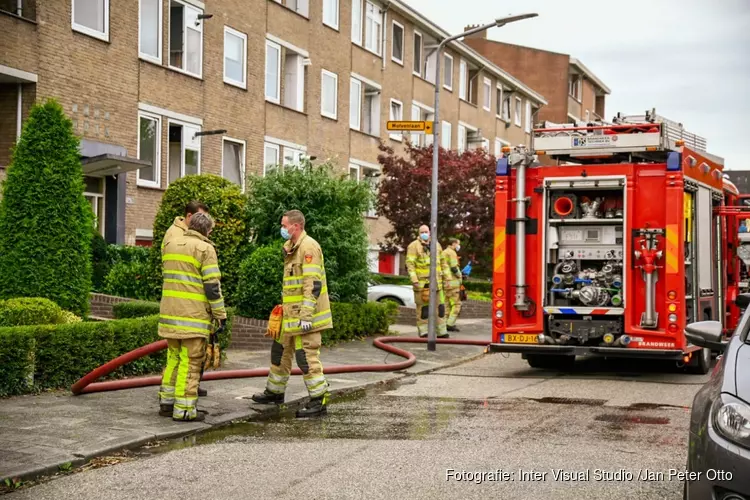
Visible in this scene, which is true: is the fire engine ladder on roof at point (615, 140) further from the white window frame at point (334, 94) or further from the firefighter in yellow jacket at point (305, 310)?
the white window frame at point (334, 94)

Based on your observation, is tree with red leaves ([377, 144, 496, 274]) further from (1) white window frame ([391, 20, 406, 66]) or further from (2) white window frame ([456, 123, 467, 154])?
(2) white window frame ([456, 123, 467, 154])

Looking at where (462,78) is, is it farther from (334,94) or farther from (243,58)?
(243,58)

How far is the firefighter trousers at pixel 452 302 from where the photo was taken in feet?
63.0

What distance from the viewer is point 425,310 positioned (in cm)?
1748

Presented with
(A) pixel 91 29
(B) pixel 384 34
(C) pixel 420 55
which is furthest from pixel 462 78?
(A) pixel 91 29

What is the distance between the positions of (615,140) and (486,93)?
110ft

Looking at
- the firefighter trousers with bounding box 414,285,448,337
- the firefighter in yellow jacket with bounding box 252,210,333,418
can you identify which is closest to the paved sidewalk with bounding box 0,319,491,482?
the firefighter in yellow jacket with bounding box 252,210,333,418

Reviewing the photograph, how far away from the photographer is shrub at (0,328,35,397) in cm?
957

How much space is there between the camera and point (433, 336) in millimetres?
16000

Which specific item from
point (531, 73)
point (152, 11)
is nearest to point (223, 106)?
point (152, 11)

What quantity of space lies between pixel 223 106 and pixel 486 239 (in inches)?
339

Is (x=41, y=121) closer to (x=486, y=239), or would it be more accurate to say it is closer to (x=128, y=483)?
(x=128, y=483)

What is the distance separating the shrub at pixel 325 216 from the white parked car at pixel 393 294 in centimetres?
583

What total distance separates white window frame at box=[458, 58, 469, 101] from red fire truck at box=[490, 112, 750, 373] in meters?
29.1
